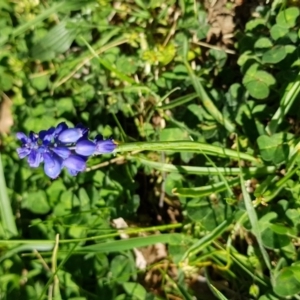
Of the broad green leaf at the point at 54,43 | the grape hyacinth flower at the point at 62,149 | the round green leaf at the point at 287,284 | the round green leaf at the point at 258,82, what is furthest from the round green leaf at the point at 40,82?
the round green leaf at the point at 287,284

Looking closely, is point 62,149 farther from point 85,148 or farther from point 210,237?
point 210,237

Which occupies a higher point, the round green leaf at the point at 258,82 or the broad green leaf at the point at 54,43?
the broad green leaf at the point at 54,43

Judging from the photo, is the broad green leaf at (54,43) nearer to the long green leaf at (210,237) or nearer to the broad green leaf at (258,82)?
the broad green leaf at (258,82)

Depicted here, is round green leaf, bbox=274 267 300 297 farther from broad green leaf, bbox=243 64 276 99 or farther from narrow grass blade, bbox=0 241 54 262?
narrow grass blade, bbox=0 241 54 262

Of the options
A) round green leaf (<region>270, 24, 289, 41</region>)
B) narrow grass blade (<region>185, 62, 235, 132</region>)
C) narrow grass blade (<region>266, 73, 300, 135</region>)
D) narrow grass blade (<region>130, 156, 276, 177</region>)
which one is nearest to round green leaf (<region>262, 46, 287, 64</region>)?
round green leaf (<region>270, 24, 289, 41</region>)

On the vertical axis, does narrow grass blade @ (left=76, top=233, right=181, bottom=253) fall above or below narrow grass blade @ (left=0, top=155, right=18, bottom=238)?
below
